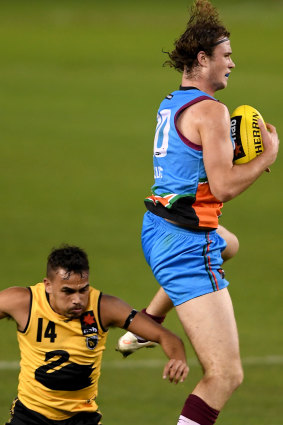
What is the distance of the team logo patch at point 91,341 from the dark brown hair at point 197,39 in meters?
1.84

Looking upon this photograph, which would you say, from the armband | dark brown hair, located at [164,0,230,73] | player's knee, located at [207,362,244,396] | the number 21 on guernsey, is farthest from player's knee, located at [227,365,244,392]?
dark brown hair, located at [164,0,230,73]

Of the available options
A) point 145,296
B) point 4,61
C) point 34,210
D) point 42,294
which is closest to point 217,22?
point 42,294

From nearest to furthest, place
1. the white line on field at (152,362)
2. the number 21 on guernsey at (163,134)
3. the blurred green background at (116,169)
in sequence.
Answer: the number 21 on guernsey at (163,134), the blurred green background at (116,169), the white line on field at (152,362)

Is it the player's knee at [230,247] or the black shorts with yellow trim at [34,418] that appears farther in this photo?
the player's knee at [230,247]

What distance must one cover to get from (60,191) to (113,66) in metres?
14.4

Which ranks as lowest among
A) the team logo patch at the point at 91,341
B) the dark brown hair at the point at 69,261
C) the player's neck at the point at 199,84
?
the team logo patch at the point at 91,341

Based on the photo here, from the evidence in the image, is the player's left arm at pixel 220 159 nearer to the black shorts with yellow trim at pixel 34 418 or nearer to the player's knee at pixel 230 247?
the player's knee at pixel 230 247

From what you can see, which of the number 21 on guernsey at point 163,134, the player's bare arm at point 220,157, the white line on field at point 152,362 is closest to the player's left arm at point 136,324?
the player's bare arm at point 220,157

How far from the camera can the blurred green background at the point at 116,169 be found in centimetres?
1113

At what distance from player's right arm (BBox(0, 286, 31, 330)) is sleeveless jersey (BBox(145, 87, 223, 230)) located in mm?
1048

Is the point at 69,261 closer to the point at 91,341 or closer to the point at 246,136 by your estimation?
the point at 91,341

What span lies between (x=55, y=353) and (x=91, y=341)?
23 cm

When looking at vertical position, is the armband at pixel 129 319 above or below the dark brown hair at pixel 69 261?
below

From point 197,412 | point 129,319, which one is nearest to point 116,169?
point 129,319
